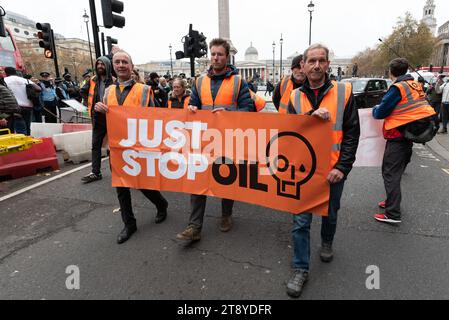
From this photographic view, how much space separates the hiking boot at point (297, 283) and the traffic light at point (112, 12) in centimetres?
730

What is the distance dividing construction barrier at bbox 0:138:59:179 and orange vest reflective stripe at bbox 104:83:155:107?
135 inches

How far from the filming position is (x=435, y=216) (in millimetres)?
3703

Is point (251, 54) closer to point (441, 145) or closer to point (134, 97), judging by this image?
point (441, 145)

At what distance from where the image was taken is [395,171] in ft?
11.6

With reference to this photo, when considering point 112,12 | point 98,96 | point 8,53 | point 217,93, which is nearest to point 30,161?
point 98,96

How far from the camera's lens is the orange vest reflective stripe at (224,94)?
3.14 m

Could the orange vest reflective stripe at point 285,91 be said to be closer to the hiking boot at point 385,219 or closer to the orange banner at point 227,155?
the orange banner at point 227,155

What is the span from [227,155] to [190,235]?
0.92 metres

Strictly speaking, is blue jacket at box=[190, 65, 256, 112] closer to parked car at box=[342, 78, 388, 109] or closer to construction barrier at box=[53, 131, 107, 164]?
construction barrier at box=[53, 131, 107, 164]

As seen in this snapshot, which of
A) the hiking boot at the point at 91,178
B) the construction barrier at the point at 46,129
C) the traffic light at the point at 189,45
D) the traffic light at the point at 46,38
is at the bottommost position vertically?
the hiking boot at the point at 91,178

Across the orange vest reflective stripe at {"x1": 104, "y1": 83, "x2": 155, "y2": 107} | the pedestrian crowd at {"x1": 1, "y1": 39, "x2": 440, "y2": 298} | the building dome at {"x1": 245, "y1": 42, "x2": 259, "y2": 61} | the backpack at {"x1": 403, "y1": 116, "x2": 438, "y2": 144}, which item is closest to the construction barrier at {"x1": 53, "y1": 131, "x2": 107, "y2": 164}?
the pedestrian crowd at {"x1": 1, "y1": 39, "x2": 440, "y2": 298}

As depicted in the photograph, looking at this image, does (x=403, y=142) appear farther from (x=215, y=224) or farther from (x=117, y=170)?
(x=117, y=170)

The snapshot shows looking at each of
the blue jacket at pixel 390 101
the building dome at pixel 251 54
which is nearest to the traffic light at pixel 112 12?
the blue jacket at pixel 390 101

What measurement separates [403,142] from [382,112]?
17.0 inches
